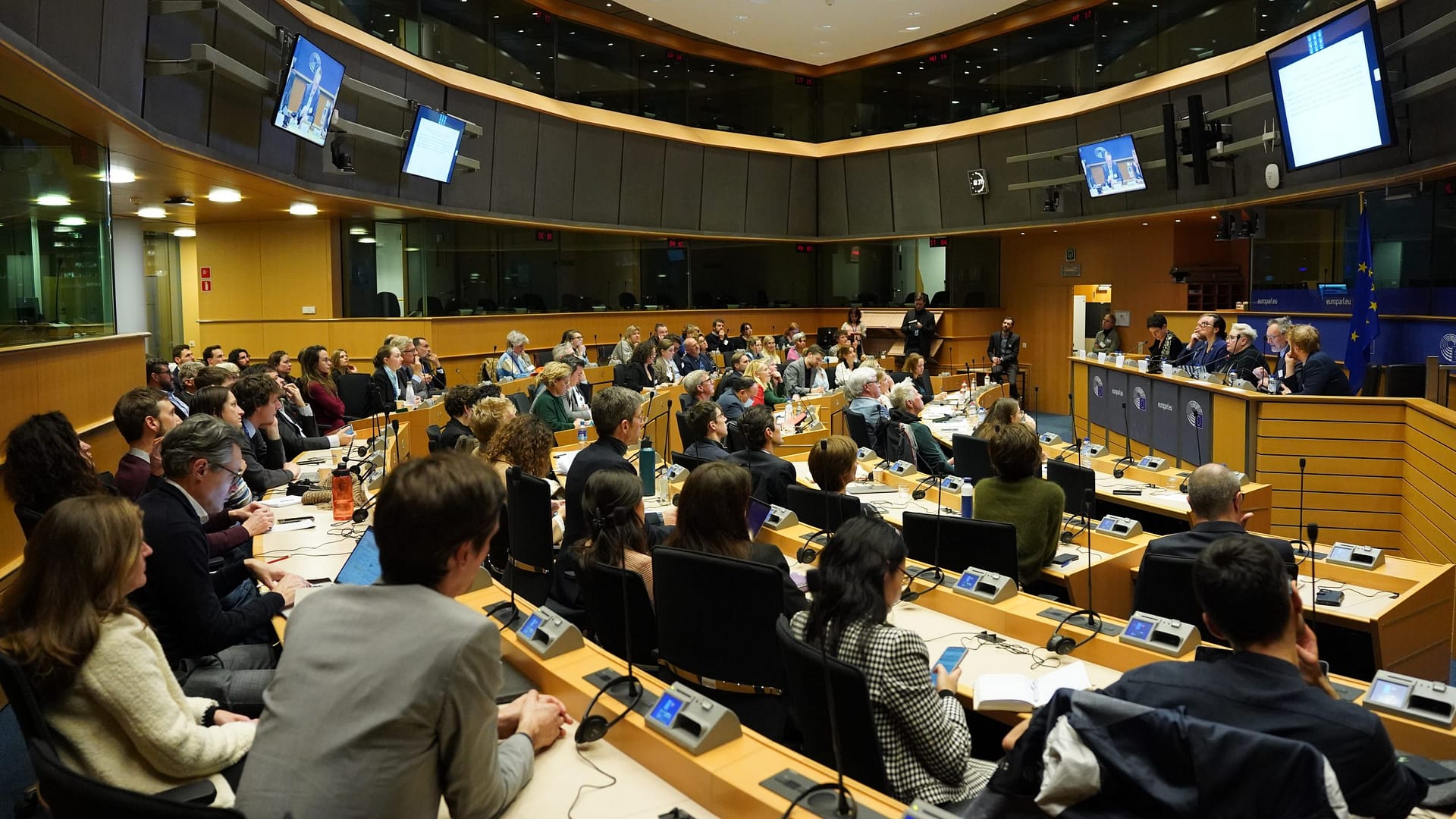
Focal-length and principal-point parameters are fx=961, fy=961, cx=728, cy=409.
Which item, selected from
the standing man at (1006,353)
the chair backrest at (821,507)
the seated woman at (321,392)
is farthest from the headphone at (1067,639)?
the standing man at (1006,353)

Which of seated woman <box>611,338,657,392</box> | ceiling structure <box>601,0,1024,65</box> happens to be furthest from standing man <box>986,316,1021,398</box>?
seated woman <box>611,338,657,392</box>

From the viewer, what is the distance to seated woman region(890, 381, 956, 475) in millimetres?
6797

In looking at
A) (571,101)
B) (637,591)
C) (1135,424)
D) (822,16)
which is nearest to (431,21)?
(571,101)

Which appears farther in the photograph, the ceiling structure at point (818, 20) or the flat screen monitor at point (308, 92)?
the ceiling structure at point (818, 20)

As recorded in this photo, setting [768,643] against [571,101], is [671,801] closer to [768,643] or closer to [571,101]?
[768,643]

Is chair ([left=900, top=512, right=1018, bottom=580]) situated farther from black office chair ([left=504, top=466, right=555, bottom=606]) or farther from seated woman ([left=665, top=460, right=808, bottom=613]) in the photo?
black office chair ([left=504, top=466, right=555, bottom=606])

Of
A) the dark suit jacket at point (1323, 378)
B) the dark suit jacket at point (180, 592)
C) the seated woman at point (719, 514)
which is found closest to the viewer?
the dark suit jacket at point (180, 592)

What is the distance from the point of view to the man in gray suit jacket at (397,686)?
155 cm

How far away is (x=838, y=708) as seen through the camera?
2.23 meters

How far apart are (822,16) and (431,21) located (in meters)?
5.68

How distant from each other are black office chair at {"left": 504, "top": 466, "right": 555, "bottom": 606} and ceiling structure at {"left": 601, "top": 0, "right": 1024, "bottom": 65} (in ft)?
34.7

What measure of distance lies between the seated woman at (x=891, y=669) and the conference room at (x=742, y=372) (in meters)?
0.01

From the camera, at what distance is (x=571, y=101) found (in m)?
13.7

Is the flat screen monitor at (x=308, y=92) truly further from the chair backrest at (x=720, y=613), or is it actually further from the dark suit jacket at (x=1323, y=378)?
the dark suit jacket at (x=1323, y=378)
